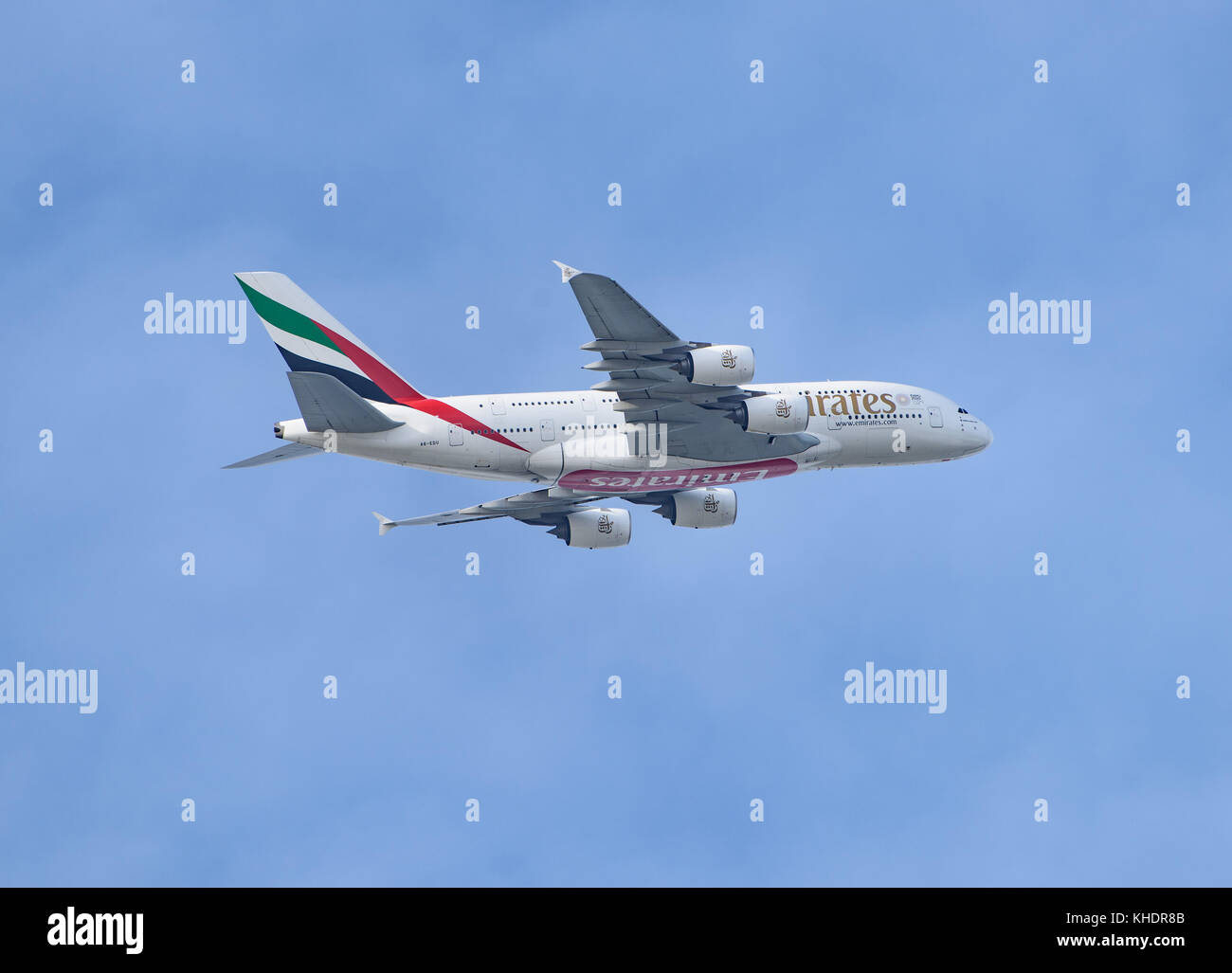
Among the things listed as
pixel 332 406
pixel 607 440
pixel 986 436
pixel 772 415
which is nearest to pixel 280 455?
pixel 332 406

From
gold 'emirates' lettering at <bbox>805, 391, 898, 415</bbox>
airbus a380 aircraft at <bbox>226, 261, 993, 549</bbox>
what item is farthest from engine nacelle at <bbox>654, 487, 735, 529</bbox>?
gold 'emirates' lettering at <bbox>805, 391, 898, 415</bbox>

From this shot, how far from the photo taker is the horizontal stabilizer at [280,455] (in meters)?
53.8

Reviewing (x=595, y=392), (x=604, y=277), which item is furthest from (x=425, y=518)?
(x=604, y=277)

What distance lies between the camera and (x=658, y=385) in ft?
179

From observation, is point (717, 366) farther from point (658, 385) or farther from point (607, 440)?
point (607, 440)

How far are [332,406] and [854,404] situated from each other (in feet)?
65.0

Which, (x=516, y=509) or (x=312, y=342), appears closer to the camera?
(x=312, y=342)

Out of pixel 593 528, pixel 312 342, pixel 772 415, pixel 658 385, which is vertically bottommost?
pixel 593 528

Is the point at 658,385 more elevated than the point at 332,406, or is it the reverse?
the point at 658,385

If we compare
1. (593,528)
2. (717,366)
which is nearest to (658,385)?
(717,366)

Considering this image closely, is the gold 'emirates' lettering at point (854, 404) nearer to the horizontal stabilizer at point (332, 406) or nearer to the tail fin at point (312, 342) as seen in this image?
the tail fin at point (312, 342)

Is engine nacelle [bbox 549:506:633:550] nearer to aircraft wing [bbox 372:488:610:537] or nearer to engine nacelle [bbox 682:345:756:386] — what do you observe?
aircraft wing [bbox 372:488:610:537]

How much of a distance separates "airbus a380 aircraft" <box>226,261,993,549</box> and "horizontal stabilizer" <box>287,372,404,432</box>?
0.04 m

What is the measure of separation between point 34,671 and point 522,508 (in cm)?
1934
